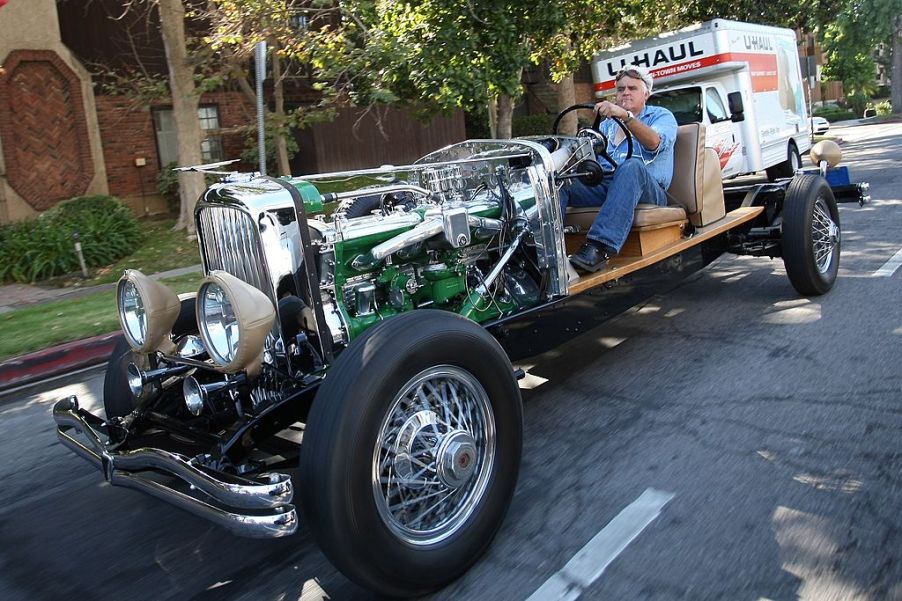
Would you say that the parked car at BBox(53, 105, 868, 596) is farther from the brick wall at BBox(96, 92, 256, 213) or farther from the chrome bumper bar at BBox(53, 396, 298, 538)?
the brick wall at BBox(96, 92, 256, 213)

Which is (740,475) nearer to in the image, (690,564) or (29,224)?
(690,564)

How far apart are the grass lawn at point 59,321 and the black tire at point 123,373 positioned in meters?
3.62

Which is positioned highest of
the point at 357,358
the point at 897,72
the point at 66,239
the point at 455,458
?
the point at 897,72

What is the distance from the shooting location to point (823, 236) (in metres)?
6.40

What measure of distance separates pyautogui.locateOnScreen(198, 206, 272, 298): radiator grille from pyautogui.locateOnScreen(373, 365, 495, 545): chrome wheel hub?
935mm

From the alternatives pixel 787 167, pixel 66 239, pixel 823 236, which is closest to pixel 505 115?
pixel 787 167

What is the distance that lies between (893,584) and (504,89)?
34.4 feet

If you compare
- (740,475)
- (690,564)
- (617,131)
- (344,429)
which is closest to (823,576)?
(690,564)

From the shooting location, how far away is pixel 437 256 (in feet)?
13.2

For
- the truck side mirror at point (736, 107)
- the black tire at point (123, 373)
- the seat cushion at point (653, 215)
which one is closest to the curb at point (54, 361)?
the black tire at point (123, 373)

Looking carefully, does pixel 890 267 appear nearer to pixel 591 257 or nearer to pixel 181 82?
pixel 591 257

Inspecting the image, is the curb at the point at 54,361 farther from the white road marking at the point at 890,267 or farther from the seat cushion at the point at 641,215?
the white road marking at the point at 890,267

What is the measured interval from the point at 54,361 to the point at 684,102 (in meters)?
9.96

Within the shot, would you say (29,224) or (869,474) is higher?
(29,224)
